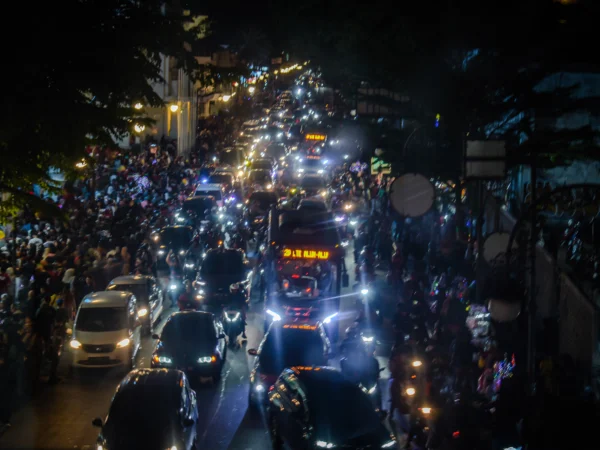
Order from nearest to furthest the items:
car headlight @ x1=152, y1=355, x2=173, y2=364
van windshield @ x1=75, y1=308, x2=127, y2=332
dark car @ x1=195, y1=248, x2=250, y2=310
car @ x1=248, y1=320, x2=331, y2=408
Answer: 1. car @ x1=248, y1=320, x2=331, y2=408
2. car headlight @ x1=152, y1=355, x2=173, y2=364
3. van windshield @ x1=75, y1=308, x2=127, y2=332
4. dark car @ x1=195, y1=248, x2=250, y2=310

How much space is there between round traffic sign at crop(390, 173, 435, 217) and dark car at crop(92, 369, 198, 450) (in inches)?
234

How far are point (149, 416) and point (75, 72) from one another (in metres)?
4.92

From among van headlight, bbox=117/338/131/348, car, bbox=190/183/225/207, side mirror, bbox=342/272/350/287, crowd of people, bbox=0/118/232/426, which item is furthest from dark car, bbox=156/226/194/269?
van headlight, bbox=117/338/131/348

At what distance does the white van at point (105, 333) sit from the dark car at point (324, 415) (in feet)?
19.3

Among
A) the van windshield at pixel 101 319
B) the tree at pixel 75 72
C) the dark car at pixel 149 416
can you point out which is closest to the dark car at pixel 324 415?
the dark car at pixel 149 416

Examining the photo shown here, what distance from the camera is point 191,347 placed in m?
17.4

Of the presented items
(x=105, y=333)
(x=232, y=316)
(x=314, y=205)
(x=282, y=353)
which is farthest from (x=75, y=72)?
(x=314, y=205)

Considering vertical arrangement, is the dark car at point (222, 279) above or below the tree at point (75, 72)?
Result: below

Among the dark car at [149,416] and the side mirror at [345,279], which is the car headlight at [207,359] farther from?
the side mirror at [345,279]

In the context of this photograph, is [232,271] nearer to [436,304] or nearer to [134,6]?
[436,304]

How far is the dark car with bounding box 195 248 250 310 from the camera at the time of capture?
22.8 metres

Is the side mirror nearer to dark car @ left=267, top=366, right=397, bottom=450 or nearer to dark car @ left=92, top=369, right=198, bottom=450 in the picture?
dark car @ left=267, top=366, right=397, bottom=450

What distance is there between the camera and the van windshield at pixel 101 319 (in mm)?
18231

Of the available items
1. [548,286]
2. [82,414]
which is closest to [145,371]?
[82,414]
